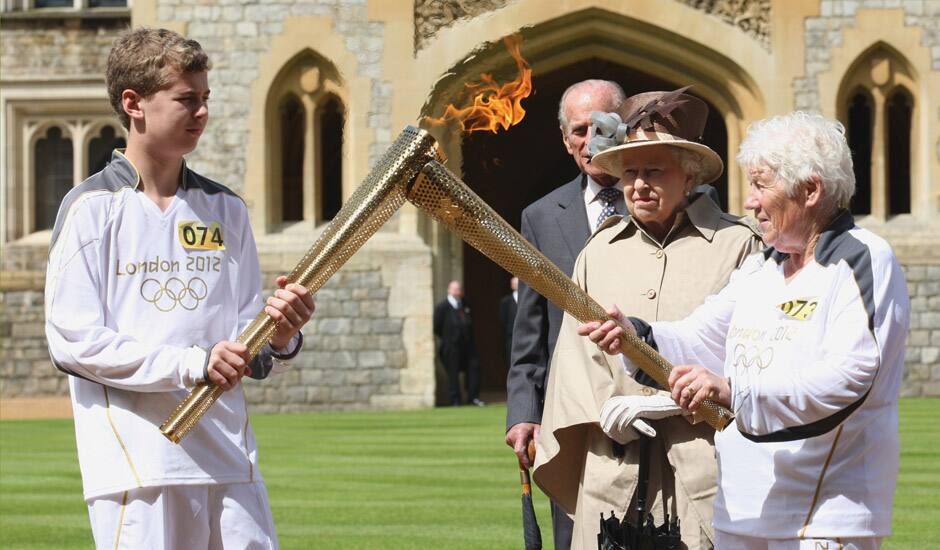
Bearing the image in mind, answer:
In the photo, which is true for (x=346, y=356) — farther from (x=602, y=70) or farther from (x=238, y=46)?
(x=602, y=70)

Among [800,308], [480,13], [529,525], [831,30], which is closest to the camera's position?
[800,308]

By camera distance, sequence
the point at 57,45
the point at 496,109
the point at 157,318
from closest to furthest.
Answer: the point at 157,318
the point at 496,109
the point at 57,45

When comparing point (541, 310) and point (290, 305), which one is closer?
point (290, 305)

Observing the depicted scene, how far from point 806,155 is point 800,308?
36 centimetres

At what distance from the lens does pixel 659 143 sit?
4.46 meters

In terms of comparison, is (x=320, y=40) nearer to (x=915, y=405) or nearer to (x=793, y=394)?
(x=915, y=405)

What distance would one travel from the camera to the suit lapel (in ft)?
17.8

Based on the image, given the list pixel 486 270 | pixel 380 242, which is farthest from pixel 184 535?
pixel 486 270

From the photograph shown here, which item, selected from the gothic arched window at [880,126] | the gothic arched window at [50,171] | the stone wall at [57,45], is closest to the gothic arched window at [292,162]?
the stone wall at [57,45]

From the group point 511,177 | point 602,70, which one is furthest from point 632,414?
point 511,177

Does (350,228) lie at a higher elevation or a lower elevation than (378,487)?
higher

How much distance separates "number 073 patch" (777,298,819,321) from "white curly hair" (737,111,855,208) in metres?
0.25

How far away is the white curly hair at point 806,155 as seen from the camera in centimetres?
382

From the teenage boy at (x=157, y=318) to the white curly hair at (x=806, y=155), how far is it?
1.15 metres
